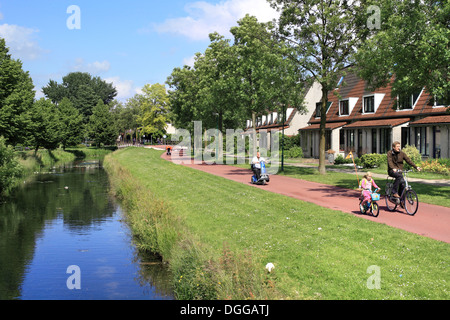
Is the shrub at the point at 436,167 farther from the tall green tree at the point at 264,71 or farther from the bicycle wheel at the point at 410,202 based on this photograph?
the bicycle wheel at the point at 410,202

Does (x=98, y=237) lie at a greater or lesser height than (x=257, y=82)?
lesser

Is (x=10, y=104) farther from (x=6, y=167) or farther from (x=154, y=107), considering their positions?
(x=154, y=107)

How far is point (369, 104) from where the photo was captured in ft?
125

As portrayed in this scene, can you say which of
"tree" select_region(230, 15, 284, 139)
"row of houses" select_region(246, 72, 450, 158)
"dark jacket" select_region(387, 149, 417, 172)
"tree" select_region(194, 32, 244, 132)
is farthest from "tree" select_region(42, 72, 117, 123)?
"dark jacket" select_region(387, 149, 417, 172)

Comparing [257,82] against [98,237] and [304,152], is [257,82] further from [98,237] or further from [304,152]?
[98,237]

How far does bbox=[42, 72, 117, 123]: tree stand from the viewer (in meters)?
111

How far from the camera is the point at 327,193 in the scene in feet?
59.9

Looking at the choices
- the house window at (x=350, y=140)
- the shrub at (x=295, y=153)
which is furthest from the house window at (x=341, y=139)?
the shrub at (x=295, y=153)

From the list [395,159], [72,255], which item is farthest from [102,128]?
[395,159]

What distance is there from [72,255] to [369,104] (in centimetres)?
3205

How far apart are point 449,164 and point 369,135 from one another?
37.4 feet

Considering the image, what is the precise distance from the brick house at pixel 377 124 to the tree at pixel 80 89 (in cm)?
7981

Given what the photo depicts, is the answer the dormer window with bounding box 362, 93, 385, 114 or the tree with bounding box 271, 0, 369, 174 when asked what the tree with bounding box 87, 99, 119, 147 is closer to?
the dormer window with bounding box 362, 93, 385, 114
